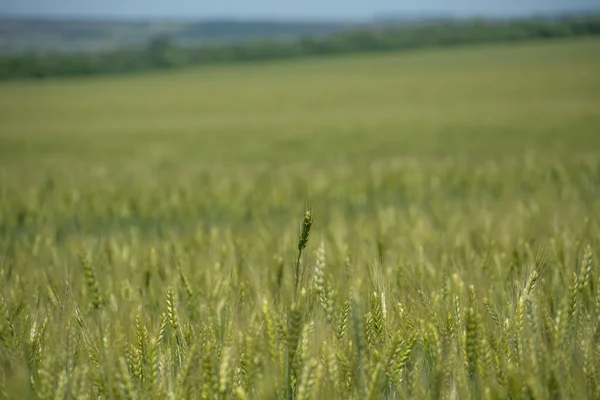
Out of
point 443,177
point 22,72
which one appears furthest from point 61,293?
point 22,72

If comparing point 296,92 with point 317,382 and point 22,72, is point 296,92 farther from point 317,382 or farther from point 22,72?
point 317,382

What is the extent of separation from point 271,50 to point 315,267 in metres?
53.7

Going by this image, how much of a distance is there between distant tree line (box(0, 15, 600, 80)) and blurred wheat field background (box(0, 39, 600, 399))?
30309mm

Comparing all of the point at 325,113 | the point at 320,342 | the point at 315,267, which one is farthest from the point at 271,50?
the point at 320,342

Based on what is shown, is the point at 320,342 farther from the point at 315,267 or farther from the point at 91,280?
the point at 91,280

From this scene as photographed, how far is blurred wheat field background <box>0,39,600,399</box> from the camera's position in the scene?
4.17 ft

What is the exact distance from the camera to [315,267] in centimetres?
152

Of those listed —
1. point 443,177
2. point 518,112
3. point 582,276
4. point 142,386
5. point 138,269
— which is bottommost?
point 518,112

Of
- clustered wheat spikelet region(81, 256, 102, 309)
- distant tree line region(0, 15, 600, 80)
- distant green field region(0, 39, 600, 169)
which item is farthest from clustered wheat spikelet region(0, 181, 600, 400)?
distant tree line region(0, 15, 600, 80)

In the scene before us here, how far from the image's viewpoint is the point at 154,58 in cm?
5072

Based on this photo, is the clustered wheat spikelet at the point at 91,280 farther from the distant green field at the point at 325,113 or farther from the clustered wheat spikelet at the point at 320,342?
the distant green field at the point at 325,113

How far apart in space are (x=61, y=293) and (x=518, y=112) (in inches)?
566

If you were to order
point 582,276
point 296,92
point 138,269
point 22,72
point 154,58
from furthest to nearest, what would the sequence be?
point 154,58 → point 22,72 → point 296,92 → point 138,269 → point 582,276

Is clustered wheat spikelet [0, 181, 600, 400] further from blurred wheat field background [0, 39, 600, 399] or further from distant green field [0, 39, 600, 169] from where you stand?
distant green field [0, 39, 600, 169]
